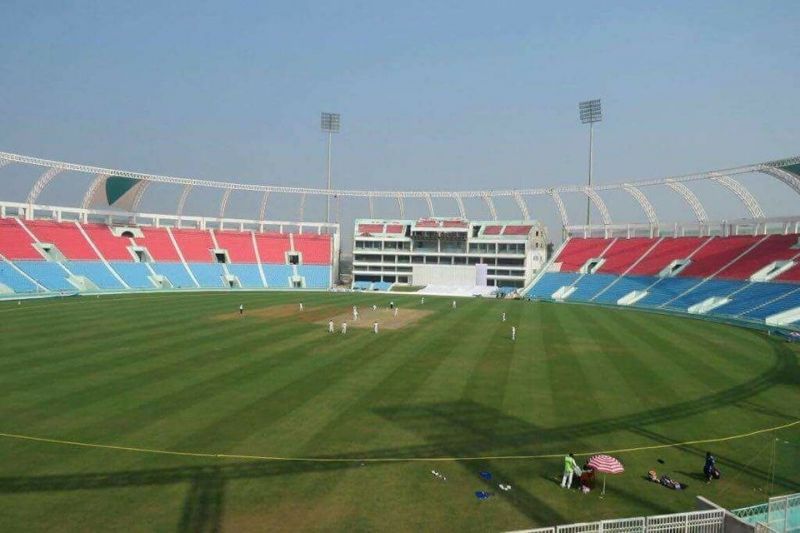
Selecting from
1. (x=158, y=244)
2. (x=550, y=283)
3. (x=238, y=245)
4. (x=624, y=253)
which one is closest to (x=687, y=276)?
(x=624, y=253)

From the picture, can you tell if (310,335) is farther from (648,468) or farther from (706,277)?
(706,277)

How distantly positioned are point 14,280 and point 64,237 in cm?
1298

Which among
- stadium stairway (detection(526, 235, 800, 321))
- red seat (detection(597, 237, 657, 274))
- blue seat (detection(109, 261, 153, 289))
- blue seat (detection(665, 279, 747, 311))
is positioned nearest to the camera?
stadium stairway (detection(526, 235, 800, 321))

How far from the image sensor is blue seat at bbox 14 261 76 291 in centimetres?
6303

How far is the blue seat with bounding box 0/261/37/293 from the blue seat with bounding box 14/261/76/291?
118 cm

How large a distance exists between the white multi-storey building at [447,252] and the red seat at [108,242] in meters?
A: 35.1

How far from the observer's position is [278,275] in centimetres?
8500

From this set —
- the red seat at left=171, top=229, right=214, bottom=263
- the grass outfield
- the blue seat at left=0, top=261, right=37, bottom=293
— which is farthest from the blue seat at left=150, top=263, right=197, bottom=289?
the grass outfield

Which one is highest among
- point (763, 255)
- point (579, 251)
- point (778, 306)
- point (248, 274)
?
point (579, 251)

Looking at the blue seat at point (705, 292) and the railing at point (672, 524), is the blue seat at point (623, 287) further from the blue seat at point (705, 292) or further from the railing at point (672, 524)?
the railing at point (672, 524)

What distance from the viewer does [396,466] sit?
15.3 m

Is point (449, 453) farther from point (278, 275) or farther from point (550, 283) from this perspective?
point (278, 275)

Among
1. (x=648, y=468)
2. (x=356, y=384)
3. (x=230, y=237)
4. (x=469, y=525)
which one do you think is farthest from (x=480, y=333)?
(x=230, y=237)

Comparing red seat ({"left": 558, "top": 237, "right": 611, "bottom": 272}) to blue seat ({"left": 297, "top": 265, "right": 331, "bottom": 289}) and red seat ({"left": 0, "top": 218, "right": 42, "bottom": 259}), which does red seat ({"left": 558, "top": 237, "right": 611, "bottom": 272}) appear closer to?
blue seat ({"left": 297, "top": 265, "right": 331, "bottom": 289})
